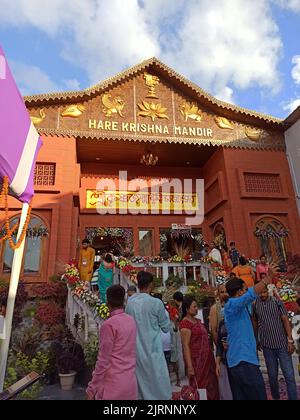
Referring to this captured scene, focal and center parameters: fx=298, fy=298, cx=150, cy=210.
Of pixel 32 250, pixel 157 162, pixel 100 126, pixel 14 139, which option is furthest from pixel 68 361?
pixel 157 162

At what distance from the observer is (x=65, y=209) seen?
11922 millimetres

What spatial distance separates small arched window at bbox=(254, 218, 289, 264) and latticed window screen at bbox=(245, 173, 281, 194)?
1.43 m

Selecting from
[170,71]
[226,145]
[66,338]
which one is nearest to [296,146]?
[226,145]

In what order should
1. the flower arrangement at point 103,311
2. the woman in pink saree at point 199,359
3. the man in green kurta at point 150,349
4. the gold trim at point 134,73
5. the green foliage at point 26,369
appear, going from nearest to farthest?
1. the man in green kurta at point 150,349
2. the woman in pink saree at point 199,359
3. the green foliage at point 26,369
4. the flower arrangement at point 103,311
5. the gold trim at point 134,73

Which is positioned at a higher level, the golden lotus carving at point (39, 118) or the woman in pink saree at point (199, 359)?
the golden lotus carving at point (39, 118)

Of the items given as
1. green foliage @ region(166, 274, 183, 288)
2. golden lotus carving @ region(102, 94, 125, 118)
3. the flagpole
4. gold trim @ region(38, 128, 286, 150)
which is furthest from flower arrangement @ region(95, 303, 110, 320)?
golden lotus carving @ region(102, 94, 125, 118)

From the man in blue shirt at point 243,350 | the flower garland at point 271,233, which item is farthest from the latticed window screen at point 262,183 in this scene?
the man in blue shirt at point 243,350

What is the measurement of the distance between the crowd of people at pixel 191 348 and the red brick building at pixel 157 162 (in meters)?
8.54

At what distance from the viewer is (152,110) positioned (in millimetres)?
14242

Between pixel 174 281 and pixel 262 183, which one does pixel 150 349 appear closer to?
pixel 174 281

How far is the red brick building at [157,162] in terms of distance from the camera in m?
12.3

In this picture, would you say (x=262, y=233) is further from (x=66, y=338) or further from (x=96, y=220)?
(x=66, y=338)

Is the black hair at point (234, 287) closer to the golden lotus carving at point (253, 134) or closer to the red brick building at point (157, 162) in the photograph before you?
the red brick building at point (157, 162)

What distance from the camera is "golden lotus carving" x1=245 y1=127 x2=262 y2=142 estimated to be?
47.3 ft
